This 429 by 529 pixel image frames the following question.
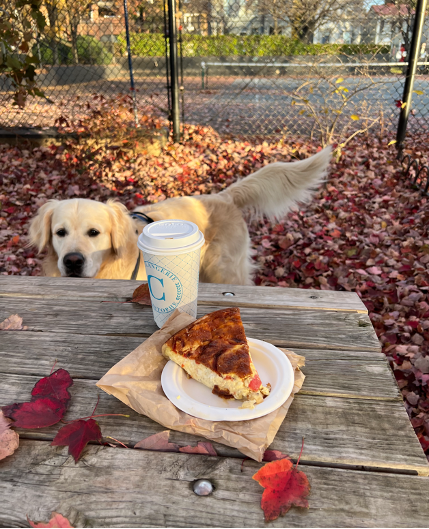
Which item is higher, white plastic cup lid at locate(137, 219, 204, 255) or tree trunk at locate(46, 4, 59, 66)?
tree trunk at locate(46, 4, 59, 66)

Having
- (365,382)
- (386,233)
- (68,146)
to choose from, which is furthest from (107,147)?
(365,382)

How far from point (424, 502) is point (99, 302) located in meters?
1.21

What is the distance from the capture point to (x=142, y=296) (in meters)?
1.54

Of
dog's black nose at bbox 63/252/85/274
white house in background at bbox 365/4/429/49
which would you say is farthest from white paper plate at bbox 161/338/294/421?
white house in background at bbox 365/4/429/49

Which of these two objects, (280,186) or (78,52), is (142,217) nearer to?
(280,186)

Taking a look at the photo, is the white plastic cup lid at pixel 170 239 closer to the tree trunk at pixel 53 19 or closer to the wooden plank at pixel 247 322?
the wooden plank at pixel 247 322

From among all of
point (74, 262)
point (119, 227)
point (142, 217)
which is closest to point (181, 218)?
point (142, 217)

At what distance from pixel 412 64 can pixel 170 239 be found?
545 cm

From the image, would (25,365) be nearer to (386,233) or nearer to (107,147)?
(386,233)

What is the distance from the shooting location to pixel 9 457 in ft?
2.85

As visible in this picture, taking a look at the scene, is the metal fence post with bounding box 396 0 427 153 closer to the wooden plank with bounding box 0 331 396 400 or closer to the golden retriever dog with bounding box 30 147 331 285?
the golden retriever dog with bounding box 30 147 331 285

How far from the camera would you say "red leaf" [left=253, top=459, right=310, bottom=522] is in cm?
74

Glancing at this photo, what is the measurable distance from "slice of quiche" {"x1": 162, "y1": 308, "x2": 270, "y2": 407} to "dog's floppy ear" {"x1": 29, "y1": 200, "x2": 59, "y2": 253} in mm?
1789

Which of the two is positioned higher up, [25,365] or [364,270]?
[25,365]
